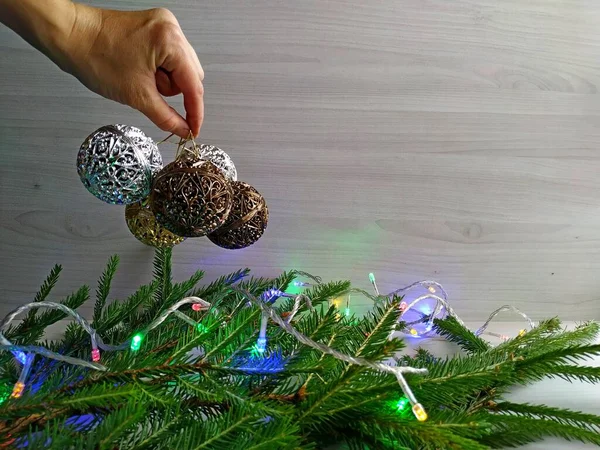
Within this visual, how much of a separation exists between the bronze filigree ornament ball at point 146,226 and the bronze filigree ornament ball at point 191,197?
89mm

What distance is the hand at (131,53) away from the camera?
0.62m

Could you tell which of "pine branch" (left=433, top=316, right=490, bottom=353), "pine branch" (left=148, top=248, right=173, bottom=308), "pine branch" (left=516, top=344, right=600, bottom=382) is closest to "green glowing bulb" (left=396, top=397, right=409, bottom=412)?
"pine branch" (left=516, top=344, right=600, bottom=382)

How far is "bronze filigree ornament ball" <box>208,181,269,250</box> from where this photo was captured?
0.65 meters

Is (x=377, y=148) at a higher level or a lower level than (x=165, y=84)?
lower

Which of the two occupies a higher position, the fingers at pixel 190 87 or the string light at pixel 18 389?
the fingers at pixel 190 87

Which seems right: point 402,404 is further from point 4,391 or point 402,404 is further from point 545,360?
point 4,391

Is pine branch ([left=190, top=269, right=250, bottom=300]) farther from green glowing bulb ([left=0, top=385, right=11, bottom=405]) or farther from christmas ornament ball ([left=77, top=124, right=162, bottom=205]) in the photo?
green glowing bulb ([left=0, top=385, right=11, bottom=405])

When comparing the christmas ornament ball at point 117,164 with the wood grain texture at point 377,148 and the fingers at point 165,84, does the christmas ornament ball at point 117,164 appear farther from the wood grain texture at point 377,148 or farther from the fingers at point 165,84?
the wood grain texture at point 377,148

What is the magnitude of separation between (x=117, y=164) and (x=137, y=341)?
0.72ft

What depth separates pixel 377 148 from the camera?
946 millimetres

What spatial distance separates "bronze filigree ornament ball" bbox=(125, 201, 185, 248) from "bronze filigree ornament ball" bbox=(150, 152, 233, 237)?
9cm

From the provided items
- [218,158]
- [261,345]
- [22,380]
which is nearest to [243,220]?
[218,158]

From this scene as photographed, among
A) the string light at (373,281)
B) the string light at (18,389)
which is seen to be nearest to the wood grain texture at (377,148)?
the string light at (373,281)

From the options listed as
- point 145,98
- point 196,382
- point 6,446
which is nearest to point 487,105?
point 145,98
